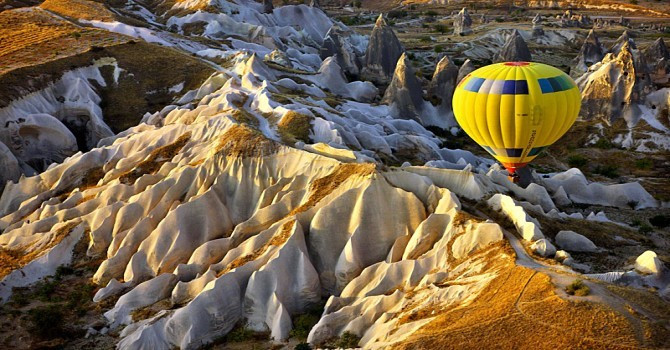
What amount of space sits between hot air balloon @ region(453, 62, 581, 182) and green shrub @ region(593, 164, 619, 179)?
16.7 metres

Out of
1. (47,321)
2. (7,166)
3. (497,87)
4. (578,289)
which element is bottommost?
(47,321)

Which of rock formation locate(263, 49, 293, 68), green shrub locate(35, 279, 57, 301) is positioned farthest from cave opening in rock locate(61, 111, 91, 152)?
rock formation locate(263, 49, 293, 68)

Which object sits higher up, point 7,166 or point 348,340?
point 348,340

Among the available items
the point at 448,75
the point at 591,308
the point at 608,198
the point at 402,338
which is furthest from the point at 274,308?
the point at 448,75

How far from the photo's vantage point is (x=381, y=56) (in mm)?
74875

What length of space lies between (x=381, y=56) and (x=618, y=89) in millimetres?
26853

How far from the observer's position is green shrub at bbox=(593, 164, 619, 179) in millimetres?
48594

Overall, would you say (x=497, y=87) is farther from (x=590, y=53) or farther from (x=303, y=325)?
(x=590, y=53)

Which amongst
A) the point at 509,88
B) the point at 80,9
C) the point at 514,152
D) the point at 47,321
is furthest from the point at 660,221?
the point at 80,9

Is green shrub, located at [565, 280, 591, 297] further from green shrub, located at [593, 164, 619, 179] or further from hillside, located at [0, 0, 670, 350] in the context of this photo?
green shrub, located at [593, 164, 619, 179]

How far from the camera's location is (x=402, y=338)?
19.5 metres

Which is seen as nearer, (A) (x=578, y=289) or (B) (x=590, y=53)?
(A) (x=578, y=289)

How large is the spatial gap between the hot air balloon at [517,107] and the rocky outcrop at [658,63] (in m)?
35.0

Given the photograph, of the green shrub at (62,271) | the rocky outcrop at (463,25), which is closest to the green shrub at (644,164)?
the green shrub at (62,271)
